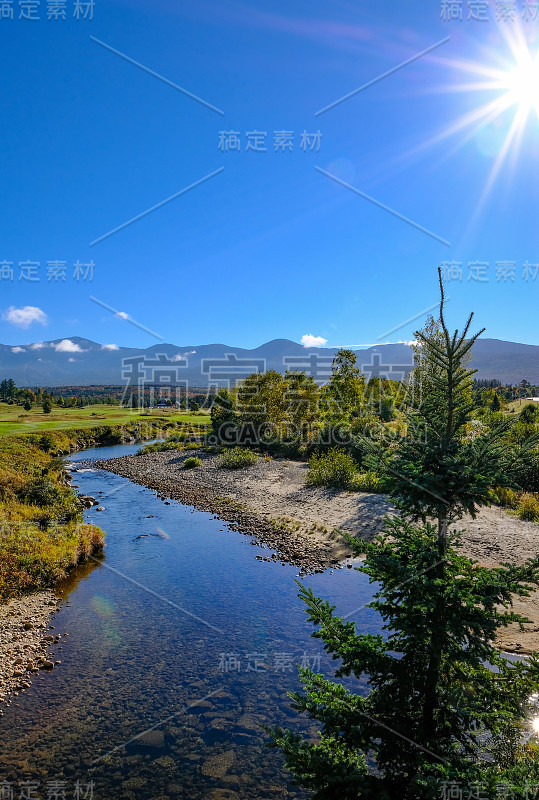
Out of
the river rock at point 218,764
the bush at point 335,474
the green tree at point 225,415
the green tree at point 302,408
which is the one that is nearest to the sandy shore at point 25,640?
the river rock at point 218,764

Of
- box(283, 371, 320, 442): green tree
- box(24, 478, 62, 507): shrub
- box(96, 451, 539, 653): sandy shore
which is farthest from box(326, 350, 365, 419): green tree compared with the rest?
box(24, 478, 62, 507): shrub

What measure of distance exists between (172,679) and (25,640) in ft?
15.8

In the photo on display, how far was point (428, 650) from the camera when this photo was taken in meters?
5.30

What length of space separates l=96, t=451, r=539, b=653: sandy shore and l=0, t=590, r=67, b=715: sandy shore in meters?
8.88

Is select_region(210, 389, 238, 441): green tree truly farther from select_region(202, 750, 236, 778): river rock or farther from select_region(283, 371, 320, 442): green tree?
select_region(202, 750, 236, 778): river rock

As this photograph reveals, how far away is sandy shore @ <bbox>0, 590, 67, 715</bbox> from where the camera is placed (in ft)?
34.5

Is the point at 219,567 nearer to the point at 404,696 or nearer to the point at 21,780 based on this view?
the point at 21,780

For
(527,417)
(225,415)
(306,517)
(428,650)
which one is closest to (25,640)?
(428,650)

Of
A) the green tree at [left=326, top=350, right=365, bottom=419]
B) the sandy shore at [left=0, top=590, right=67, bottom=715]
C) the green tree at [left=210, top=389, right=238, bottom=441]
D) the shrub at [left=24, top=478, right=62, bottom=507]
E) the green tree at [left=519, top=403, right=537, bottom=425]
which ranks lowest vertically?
Answer: the sandy shore at [left=0, top=590, right=67, bottom=715]

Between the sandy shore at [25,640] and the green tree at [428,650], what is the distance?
8.86 m

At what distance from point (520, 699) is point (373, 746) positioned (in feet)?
6.05

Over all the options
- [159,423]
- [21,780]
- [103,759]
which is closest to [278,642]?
[103,759]

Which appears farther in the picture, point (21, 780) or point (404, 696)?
point (21, 780)

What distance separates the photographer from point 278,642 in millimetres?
12102
